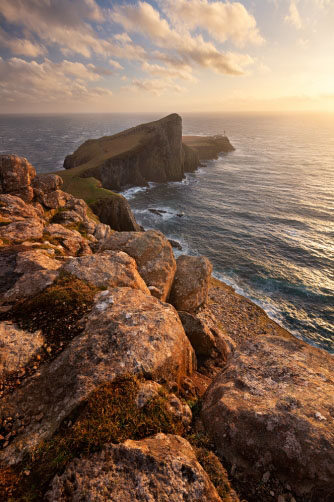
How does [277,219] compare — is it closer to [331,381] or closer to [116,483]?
[331,381]

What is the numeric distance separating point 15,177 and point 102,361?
2374 cm

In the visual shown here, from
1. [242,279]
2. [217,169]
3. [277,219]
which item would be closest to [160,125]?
[217,169]

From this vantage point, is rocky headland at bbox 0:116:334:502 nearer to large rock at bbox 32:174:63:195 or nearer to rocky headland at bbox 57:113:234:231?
large rock at bbox 32:174:63:195

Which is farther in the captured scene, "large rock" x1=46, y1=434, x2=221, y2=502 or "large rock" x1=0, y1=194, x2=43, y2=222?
"large rock" x1=0, y1=194, x2=43, y2=222

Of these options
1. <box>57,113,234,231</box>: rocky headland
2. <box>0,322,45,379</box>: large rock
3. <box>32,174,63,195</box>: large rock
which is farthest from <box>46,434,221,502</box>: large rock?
<box>57,113,234,231</box>: rocky headland

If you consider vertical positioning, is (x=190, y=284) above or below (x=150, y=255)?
below

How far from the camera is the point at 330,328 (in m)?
30.0

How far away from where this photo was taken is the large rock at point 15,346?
7.03m

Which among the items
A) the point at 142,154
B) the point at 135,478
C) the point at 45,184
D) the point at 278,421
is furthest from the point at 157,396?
the point at 142,154

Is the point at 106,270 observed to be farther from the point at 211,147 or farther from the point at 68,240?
the point at 211,147

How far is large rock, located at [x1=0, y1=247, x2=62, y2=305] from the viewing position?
952cm

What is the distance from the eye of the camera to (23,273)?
34.5 ft

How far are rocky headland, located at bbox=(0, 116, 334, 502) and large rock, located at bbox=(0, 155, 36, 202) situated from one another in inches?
586

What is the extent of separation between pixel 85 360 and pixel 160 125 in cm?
10848
